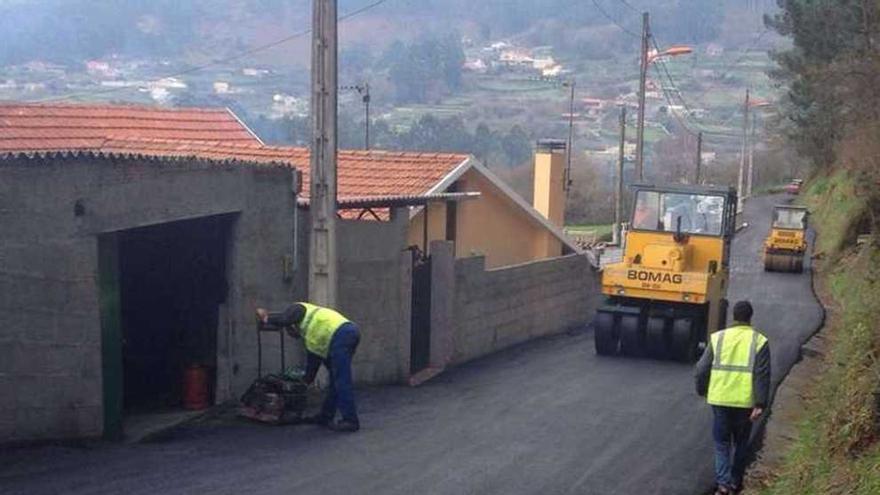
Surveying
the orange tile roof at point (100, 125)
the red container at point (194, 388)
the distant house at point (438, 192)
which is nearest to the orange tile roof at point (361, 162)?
the distant house at point (438, 192)

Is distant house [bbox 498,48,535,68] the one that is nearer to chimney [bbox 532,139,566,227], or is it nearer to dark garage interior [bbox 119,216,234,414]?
chimney [bbox 532,139,566,227]

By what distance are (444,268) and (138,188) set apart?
7.52 meters

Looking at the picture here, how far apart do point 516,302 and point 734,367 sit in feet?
41.1

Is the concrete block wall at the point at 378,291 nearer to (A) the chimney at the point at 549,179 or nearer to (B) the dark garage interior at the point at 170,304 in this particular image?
(B) the dark garage interior at the point at 170,304

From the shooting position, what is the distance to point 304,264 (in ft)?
48.1

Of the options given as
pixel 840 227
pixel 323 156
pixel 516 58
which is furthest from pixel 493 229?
pixel 516 58

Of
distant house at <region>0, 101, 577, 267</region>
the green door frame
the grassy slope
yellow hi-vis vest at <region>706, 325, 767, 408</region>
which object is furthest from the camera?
distant house at <region>0, 101, 577, 267</region>

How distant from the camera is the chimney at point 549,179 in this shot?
118ft

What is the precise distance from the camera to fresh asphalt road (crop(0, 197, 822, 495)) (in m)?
9.69

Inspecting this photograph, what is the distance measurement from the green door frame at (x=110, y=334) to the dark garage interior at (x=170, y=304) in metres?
2.20

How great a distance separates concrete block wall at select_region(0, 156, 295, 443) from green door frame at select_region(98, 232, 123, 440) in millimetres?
128

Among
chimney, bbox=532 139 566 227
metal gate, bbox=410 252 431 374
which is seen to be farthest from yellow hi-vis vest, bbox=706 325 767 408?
chimney, bbox=532 139 566 227

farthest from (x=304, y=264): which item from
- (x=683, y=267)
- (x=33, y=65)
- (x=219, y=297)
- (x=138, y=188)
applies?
(x=33, y=65)

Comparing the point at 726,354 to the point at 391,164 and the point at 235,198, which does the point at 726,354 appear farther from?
the point at 391,164
